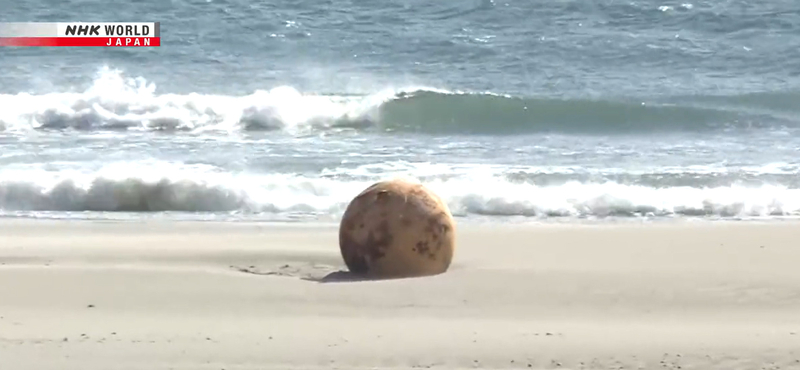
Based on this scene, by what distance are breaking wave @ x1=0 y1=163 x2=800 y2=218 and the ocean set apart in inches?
0.9

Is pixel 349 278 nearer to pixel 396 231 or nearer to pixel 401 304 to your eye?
pixel 396 231

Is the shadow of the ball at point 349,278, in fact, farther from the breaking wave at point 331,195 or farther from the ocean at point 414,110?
the breaking wave at point 331,195

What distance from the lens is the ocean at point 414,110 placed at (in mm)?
11617

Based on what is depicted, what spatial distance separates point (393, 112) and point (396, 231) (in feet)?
39.0

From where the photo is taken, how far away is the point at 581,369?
545 centimetres

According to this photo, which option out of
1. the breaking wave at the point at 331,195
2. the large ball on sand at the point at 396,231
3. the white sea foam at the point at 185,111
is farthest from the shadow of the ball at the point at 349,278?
the white sea foam at the point at 185,111

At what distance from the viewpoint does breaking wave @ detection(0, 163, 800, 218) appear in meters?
11.2

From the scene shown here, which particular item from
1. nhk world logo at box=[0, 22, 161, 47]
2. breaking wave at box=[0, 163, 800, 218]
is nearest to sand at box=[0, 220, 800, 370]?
breaking wave at box=[0, 163, 800, 218]

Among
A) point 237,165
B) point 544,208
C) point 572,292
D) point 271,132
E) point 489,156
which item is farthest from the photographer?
point 271,132

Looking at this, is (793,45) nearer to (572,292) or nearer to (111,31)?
(111,31)

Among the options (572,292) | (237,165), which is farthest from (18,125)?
(572,292)

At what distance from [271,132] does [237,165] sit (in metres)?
4.52

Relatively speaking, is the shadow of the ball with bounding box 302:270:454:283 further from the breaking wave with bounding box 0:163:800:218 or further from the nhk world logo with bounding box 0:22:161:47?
the nhk world logo with bounding box 0:22:161:47

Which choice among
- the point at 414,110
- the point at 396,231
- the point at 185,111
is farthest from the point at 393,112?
the point at 396,231
